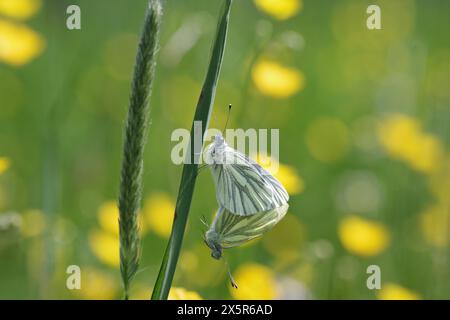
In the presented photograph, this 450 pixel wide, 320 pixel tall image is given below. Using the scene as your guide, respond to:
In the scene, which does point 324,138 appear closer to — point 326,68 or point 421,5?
point 326,68

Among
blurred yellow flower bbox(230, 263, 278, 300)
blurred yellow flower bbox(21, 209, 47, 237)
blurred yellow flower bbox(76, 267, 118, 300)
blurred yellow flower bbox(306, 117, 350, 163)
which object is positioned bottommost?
blurred yellow flower bbox(76, 267, 118, 300)

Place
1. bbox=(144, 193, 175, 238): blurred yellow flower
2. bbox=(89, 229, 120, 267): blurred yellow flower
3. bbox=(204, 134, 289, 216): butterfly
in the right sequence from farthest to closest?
bbox=(144, 193, 175, 238): blurred yellow flower, bbox=(89, 229, 120, 267): blurred yellow flower, bbox=(204, 134, 289, 216): butterfly

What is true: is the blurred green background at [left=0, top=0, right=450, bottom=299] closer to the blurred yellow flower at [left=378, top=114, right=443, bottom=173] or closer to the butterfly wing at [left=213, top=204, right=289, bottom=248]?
the blurred yellow flower at [left=378, top=114, right=443, bottom=173]

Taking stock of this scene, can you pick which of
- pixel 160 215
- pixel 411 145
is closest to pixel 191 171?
pixel 160 215

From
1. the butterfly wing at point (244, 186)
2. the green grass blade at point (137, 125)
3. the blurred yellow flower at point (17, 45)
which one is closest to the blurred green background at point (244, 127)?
the blurred yellow flower at point (17, 45)

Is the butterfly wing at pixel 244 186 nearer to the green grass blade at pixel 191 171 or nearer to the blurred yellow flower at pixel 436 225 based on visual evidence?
the green grass blade at pixel 191 171

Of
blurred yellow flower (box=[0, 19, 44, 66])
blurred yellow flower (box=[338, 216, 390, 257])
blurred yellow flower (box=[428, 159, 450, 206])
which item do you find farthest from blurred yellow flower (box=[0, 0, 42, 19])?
blurred yellow flower (box=[428, 159, 450, 206])

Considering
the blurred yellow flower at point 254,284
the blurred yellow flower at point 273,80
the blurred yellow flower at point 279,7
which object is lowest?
the blurred yellow flower at point 254,284
